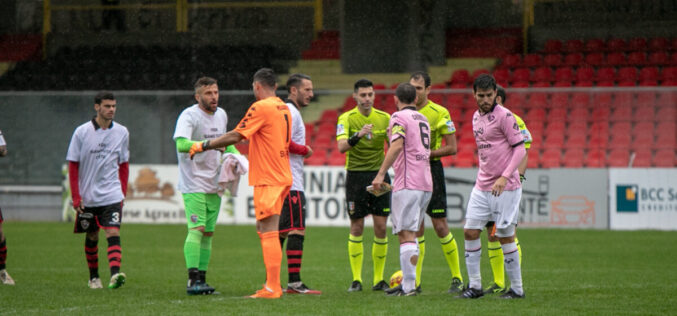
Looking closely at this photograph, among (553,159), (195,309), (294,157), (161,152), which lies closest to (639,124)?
(553,159)

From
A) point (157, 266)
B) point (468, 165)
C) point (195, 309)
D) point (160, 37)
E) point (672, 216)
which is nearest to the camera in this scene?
point (195, 309)

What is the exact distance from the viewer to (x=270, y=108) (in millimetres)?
8078

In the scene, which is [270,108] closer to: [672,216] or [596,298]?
[596,298]

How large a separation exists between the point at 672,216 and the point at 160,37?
58.3 ft

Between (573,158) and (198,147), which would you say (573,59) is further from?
(198,147)

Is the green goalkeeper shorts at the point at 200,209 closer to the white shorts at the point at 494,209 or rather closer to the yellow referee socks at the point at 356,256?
the yellow referee socks at the point at 356,256

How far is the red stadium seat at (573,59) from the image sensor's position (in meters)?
23.1

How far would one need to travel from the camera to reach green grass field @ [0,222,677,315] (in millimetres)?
7672

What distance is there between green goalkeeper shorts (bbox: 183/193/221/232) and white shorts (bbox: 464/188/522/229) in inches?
101

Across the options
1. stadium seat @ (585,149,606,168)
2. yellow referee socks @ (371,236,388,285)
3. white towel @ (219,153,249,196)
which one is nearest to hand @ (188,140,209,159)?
white towel @ (219,153,249,196)

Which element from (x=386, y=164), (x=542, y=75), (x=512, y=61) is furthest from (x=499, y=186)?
(x=512, y=61)

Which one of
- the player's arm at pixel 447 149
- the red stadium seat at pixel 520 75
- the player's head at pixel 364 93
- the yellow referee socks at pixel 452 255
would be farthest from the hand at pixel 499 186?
the red stadium seat at pixel 520 75

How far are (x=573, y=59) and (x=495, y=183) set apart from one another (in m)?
16.4

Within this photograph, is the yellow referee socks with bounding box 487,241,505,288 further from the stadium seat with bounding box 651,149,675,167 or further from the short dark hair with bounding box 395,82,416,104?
the stadium seat with bounding box 651,149,675,167
